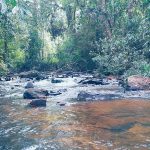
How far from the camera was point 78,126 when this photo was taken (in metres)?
8.66

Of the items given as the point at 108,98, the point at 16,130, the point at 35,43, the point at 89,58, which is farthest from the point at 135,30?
the point at 16,130

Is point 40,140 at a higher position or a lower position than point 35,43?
lower

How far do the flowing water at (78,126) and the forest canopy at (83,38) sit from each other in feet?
12.2

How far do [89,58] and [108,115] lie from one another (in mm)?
20937

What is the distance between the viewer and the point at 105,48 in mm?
25547

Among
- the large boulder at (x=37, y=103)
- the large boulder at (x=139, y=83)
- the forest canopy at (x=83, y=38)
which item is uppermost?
the forest canopy at (x=83, y=38)

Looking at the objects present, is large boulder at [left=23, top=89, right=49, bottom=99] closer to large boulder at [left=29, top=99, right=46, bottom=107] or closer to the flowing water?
the flowing water

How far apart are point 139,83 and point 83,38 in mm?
15220

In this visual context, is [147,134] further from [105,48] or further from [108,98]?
[105,48]

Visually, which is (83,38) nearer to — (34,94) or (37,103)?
(34,94)

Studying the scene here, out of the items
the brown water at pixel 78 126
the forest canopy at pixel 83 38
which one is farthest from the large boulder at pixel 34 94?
the forest canopy at pixel 83 38

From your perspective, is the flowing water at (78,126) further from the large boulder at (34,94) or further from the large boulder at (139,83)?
the large boulder at (139,83)

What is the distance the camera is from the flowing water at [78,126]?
7027mm

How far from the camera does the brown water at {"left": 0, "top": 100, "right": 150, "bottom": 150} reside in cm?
703
